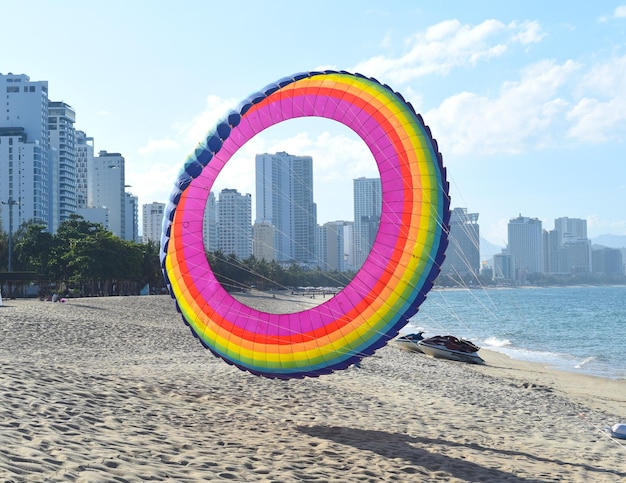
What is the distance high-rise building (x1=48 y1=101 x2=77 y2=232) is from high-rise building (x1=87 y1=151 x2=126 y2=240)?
20.4m

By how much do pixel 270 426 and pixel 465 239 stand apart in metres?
15.5

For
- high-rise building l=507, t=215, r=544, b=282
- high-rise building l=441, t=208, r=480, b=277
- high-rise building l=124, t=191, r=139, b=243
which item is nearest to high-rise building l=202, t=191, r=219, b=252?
high-rise building l=441, t=208, r=480, b=277

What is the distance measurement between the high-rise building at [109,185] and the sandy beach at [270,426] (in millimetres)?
147601

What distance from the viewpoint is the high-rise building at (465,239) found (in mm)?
10763

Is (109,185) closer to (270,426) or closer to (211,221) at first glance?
(211,221)

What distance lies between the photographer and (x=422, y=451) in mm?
8836

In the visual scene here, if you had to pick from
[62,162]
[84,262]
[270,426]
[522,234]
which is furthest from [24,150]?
[270,426]

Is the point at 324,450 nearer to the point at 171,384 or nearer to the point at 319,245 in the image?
the point at 171,384

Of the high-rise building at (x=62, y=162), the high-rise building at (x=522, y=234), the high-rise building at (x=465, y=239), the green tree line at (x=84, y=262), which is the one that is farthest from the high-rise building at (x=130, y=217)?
the high-rise building at (x=465, y=239)

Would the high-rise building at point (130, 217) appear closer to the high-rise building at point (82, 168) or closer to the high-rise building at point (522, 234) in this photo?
the high-rise building at point (82, 168)

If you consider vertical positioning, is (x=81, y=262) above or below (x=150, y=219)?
below

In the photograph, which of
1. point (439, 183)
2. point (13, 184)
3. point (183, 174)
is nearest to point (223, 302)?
point (183, 174)

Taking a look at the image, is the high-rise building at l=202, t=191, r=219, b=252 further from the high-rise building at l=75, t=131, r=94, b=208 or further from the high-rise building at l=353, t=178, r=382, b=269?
the high-rise building at l=75, t=131, r=94, b=208

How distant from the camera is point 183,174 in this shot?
8875 mm
